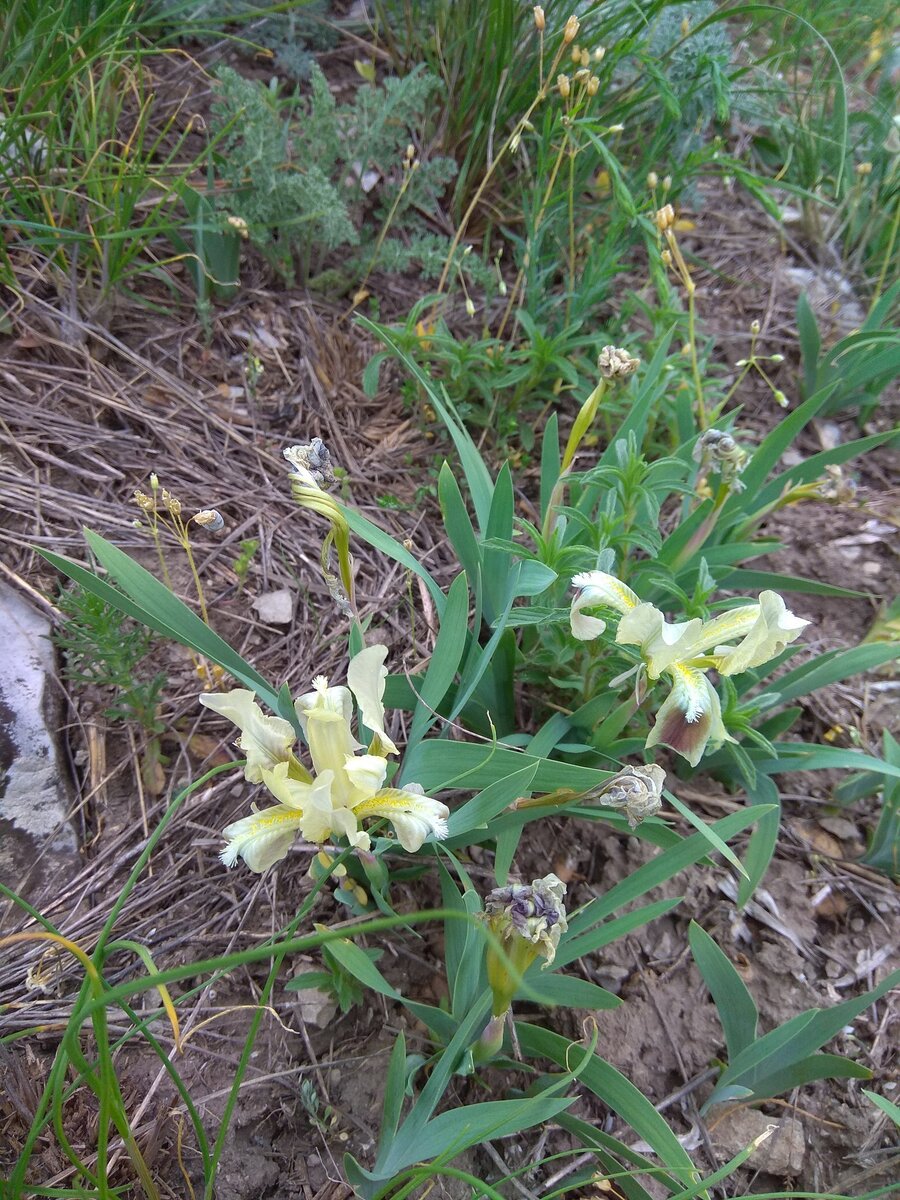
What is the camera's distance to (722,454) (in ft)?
4.90

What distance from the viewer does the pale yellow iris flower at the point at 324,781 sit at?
102cm

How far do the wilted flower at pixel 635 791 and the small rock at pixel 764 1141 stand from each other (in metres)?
0.70

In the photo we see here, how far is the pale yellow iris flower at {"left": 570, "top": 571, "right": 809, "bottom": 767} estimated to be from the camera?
3.76 feet

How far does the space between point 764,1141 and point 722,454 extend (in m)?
1.23

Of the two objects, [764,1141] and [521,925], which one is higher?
[521,925]

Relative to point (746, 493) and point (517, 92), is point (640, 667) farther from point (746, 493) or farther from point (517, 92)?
point (517, 92)

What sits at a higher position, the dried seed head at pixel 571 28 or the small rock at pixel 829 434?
the dried seed head at pixel 571 28

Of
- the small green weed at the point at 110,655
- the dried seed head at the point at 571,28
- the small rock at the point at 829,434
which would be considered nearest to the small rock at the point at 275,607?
the small green weed at the point at 110,655

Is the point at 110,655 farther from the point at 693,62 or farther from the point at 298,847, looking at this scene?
the point at 693,62

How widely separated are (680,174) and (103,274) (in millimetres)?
1478

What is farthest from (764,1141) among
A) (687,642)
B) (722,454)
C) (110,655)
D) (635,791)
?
(110,655)

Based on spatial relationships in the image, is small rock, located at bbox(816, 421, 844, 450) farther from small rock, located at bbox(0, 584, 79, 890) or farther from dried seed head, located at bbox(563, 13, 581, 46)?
small rock, located at bbox(0, 584, 79, 890)

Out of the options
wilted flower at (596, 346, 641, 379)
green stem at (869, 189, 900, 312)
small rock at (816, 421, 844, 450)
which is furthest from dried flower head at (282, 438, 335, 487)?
green stem at (869, 189, 900, 312)

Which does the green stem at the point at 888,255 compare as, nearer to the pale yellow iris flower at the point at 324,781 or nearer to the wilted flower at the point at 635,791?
the wilted flower at the point at 635,791
